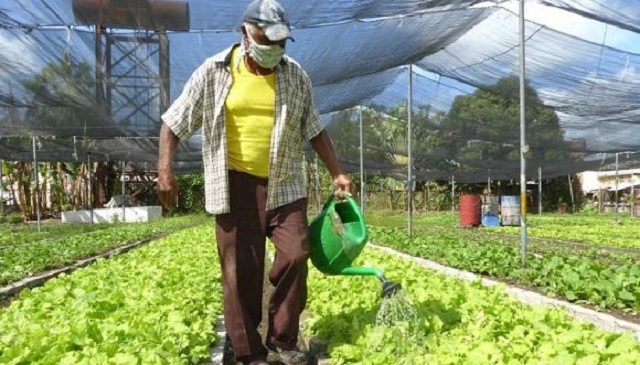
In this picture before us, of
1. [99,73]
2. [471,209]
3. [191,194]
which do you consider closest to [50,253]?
[99,73]

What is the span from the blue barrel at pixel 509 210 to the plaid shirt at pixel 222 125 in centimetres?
1551

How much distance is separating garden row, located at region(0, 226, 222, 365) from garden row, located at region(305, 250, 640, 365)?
78 cm

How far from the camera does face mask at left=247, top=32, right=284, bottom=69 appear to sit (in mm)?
3381

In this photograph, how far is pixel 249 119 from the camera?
356cm

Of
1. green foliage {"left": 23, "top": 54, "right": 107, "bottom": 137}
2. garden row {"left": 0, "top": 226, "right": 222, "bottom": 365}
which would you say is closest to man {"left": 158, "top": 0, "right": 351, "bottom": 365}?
garden row {"left": 0, "top": 226, "right": 222, "bottom": 365}

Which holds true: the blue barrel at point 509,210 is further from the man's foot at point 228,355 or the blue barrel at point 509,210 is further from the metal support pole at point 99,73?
the man's foot at point 228,355

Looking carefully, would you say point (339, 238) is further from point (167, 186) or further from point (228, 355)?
point (228, 355)

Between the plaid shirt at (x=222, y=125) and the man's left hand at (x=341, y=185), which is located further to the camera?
the man's left hand at (x=341, y=185)

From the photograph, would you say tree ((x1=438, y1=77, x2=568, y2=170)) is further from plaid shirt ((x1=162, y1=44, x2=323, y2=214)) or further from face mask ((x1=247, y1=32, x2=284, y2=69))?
face mask ((x1=247, y1=32, x2=284, y2=69))

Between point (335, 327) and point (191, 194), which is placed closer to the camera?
point (335, 327)

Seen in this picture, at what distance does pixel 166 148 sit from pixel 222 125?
34cm

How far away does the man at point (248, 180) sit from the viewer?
3.52 meters

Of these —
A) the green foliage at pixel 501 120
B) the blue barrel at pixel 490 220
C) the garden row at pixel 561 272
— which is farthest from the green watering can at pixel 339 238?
the blue barrel at pixel 490 220

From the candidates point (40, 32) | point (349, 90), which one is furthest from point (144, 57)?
point (349, 90)
